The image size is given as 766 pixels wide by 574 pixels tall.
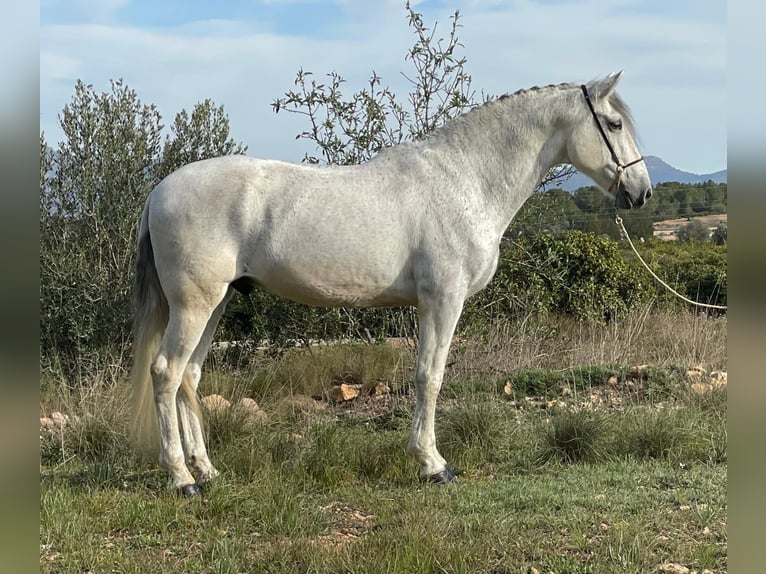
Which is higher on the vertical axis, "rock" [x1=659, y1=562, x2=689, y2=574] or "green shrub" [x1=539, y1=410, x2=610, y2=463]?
"green shrub" [x1=539, y1=410, x2=610, y2=463]

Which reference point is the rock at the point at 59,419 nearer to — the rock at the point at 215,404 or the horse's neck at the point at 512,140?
the rock at the point at 215,404

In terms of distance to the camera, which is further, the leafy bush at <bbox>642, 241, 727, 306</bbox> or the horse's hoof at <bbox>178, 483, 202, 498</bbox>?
the leafy bush at <bbox>642, 241, 727, 306</bbox>

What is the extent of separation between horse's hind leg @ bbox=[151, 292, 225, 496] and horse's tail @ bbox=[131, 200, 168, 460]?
0.70 ft

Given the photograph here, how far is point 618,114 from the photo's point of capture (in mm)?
4840

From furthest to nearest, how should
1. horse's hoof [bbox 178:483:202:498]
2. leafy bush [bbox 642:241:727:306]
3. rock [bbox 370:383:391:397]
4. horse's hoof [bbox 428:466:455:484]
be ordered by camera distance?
leafy bush [bbox 642:241:727:306] < rock [bbox 370:383:391:397] < horse's hoof [bbox 428:466:455:484] < horse's hoof [bbox 178:483:202:498]

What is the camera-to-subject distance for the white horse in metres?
4.33

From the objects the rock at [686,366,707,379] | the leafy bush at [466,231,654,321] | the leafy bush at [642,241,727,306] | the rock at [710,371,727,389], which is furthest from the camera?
the leafy bush at [642,241,727,306]

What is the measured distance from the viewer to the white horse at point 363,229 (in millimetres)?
4328

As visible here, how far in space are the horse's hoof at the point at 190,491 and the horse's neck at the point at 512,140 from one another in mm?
2532

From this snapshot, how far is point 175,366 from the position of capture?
4.34 metres

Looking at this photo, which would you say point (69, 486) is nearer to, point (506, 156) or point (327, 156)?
point (506, 156)

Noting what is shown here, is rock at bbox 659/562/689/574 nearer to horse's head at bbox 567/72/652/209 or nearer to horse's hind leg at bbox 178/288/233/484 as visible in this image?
horse's head at bbox 567/72/652/209

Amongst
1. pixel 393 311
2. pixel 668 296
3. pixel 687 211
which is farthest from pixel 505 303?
pixel 687 211

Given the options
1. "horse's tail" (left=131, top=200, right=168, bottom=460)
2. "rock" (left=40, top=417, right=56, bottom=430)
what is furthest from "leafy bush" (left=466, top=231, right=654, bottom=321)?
"rock" (left=40, top=417, right=56, bottom=430)
